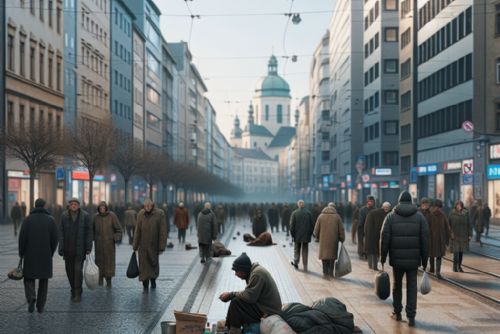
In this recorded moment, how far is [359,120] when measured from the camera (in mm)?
96312

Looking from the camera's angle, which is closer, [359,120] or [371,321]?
[371,321]

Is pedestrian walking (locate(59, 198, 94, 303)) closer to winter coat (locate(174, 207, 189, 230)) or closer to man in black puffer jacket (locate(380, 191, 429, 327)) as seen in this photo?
man in black puffer jacket (locate(380, 191, 429, 327))

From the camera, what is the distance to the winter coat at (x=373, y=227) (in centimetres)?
2019

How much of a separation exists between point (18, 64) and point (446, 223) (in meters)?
34.7

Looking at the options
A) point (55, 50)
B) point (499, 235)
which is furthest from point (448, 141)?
point (55, 50)

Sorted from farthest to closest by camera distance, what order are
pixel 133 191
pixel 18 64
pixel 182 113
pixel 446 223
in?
pixel 182 113, pixel 133 191, pixel 18 64, pixel 446 223

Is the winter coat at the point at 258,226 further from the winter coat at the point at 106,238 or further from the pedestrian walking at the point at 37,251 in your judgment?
the pedestrian walking at the point at 37,251

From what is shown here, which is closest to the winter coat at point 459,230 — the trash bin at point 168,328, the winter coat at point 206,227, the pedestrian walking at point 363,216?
the pedestrian walking at point 363,216

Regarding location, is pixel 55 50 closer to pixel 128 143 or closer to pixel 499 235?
pixel 128 143

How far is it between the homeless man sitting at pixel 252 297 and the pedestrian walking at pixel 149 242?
19.8ft

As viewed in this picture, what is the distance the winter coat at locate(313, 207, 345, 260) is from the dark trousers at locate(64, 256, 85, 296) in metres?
6.19

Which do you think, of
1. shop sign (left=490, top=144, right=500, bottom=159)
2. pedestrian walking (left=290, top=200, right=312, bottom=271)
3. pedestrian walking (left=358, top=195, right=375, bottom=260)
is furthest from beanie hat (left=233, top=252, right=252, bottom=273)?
shop sign (left=490, top=144, right=500, bottom=159)

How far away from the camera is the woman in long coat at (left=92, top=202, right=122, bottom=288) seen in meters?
16.4

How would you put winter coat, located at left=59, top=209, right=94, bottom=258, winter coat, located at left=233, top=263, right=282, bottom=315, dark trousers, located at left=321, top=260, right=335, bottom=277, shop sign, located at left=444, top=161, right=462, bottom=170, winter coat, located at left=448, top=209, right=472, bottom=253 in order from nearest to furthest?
winter coat, located at left=233, top=263, right=282, bottom=315 < winter coat, located at left=59, top=209, right=94, bottom=258 < dark trousers, located at left=321, top=260, right=335, bottom=277 < winter coat, located at left=448, top=209, right=472, bottom=253 < shop sign, located at left=444, top=161, right=462, bottom=170
